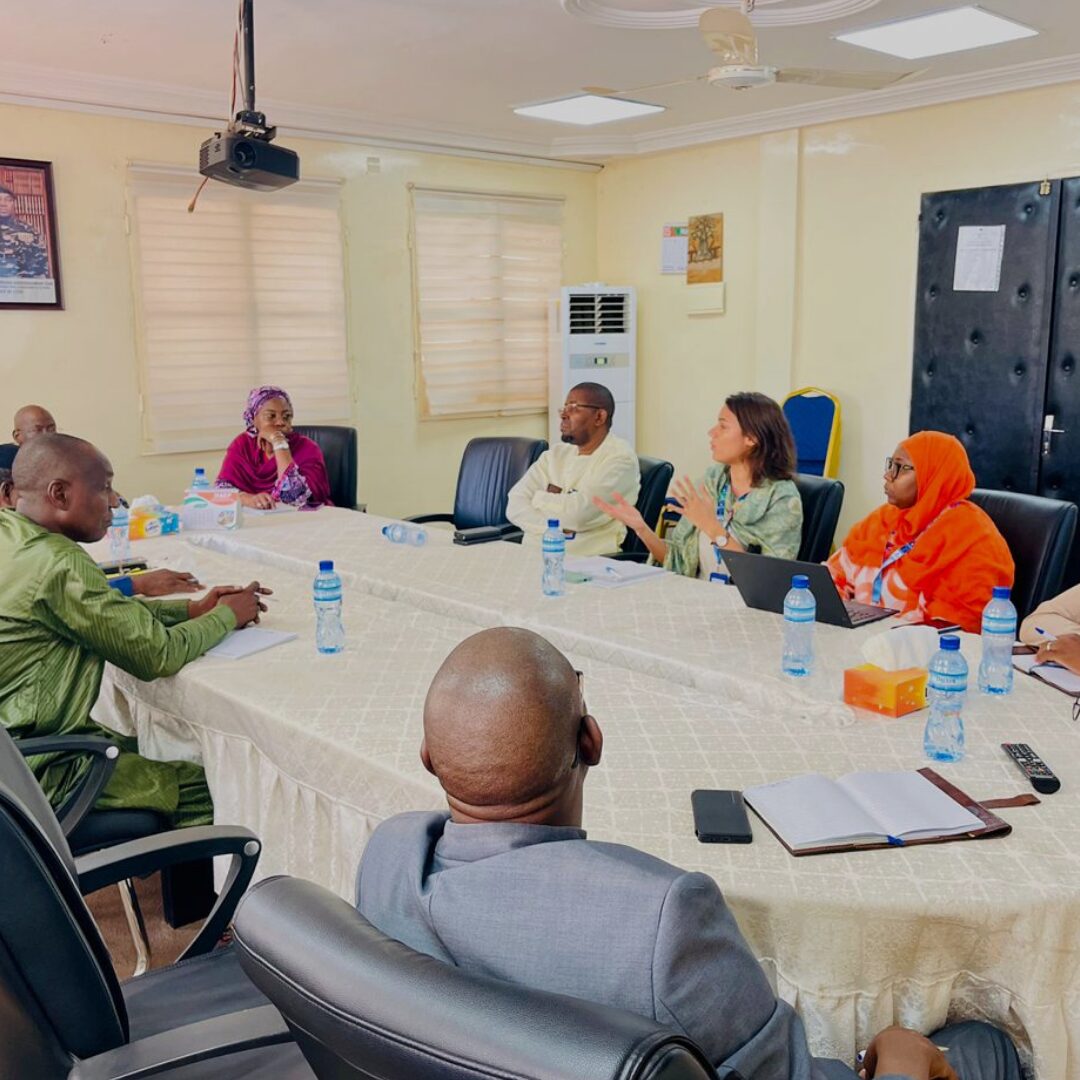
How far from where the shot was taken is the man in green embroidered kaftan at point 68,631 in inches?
86.1

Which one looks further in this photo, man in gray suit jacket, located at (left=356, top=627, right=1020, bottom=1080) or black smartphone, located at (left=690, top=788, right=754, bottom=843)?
black smartphone, located at (left=690, top=788, right=754, bottom=843)

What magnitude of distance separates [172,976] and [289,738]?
1.90 ft

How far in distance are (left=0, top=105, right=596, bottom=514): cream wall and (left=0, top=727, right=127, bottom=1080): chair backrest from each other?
4.07 meters

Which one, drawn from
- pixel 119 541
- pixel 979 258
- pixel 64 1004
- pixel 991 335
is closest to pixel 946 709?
pixel 64 1004

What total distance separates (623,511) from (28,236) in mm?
3010

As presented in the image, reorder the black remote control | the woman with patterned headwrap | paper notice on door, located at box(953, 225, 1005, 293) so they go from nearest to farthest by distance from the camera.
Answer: the black remote control, the woman with patterned headwrap, paper notice on door, located at box(953, 225, 1005, 293)

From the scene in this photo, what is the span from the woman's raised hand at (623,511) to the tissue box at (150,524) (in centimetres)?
163

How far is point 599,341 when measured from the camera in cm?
659

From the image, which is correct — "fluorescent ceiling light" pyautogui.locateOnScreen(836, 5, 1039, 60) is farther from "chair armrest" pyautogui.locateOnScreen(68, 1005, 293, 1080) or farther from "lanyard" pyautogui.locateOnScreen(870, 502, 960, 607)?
"chair armrest" pyautogui.locateOnScreen(68, 1005, 293, 1080)

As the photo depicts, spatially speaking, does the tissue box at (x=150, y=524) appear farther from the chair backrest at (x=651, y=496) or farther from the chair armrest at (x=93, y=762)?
the chair armrest at (x=93, y=762)

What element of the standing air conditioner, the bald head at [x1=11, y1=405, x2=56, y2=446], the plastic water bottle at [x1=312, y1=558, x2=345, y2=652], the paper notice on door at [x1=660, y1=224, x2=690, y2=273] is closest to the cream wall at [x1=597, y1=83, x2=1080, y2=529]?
the paper notice on door at [x1=660, y1=224, x2=690, y2=273]

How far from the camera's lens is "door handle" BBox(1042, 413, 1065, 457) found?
4.97m

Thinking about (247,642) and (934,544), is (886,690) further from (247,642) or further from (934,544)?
(247,642)

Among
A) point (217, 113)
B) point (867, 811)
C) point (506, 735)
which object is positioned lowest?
point (867, 811)
